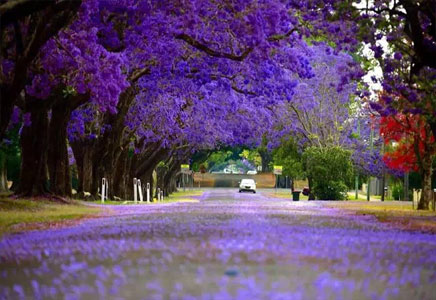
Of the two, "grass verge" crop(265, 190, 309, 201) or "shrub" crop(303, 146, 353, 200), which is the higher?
"shrub" crop(303, 146, 353, 200)

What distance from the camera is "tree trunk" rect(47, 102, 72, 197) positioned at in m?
35.8

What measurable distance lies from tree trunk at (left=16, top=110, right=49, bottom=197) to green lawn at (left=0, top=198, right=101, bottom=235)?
1175 millimetres

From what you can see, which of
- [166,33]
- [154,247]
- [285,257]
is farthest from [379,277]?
[166,33]

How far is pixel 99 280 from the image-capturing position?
399 inches

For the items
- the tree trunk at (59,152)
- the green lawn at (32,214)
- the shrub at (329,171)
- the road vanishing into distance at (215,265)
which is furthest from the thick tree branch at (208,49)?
the shrub at (329,171)

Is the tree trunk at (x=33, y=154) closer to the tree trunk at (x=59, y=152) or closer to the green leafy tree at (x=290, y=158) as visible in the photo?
the tree trunk at (x=59, y=152)

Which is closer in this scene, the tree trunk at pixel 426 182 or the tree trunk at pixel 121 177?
the tree trunk at pixel 426 182

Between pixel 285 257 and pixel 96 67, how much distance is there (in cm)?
1547

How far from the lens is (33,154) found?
112 feet

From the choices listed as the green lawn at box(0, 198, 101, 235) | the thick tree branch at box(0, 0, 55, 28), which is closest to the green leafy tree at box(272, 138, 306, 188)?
the green lawn at box(0, 198, 101, 235)

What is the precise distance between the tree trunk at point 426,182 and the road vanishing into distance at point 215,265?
23.6m

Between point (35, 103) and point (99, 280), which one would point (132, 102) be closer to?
point (35, 103)

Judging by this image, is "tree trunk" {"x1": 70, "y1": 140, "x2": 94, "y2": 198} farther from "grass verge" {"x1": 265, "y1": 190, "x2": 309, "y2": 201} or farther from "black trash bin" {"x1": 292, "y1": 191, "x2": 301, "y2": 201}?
"grass verge" {"x1": 265, "y1": 190, "x2": 309, "y2": 201}

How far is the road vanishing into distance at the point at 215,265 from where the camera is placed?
9180 mm
